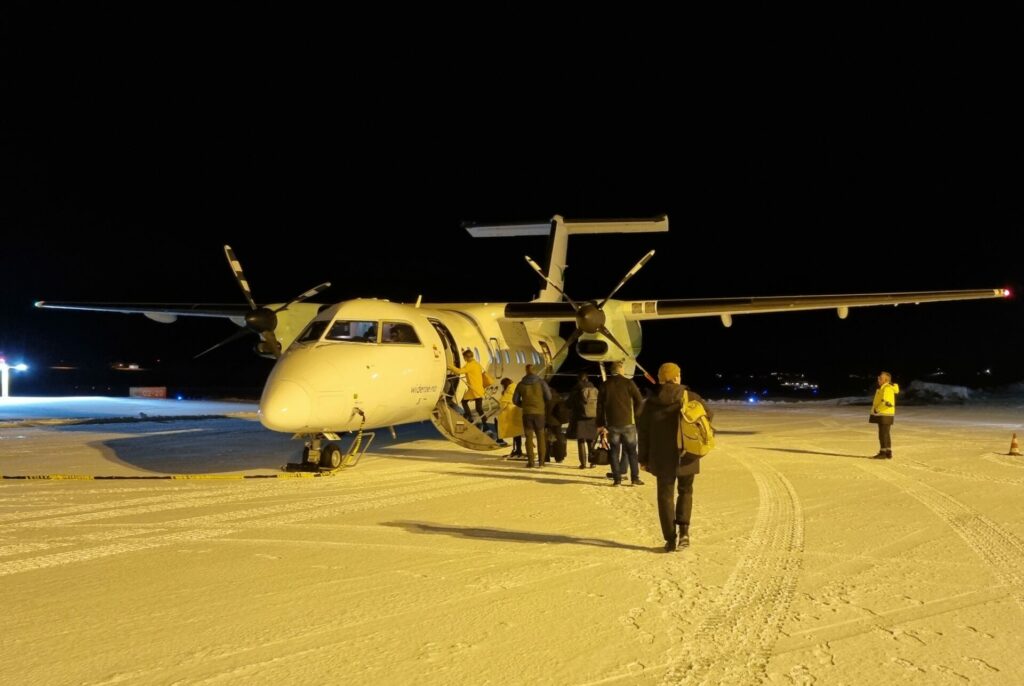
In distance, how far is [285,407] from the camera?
10.0 metres

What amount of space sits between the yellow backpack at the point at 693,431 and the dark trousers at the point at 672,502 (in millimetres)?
277

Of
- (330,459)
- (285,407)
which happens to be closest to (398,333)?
(330,459)

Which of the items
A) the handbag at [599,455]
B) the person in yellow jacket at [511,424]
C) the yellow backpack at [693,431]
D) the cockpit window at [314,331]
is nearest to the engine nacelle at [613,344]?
the person in yellow jacket at [511,424]

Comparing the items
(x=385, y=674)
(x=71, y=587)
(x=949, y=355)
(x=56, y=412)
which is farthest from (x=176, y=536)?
(x=949, y=355)

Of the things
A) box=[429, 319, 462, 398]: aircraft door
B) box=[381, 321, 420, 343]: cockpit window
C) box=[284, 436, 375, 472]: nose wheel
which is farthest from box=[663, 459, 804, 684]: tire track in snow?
box=[429, 319, 462, 398]: aircraft door

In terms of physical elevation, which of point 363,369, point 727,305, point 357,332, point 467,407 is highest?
point 727,305

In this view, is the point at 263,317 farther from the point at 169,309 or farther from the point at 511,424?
the point at 169,309

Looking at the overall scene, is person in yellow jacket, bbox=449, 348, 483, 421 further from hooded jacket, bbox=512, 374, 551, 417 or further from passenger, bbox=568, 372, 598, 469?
passenger, bbox=568, 372, 598, 469

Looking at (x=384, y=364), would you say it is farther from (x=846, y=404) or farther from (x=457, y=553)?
(x=846, y=404)

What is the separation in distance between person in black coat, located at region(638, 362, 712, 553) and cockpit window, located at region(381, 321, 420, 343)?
254 inches

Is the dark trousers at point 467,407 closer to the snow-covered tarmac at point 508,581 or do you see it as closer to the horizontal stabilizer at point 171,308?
the snow-covered tarmac at point 508,581

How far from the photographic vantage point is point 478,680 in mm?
3920

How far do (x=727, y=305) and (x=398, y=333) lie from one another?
8.18m

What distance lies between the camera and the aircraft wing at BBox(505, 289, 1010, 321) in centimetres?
1702
